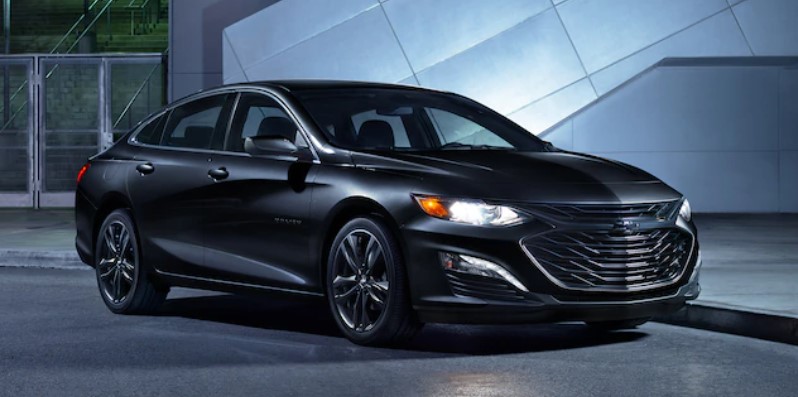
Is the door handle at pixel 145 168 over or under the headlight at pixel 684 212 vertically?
over

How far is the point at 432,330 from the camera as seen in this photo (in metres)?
9.91

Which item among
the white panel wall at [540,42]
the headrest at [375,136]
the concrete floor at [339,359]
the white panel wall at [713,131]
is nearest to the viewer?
A: the concrete floor at [339,359]

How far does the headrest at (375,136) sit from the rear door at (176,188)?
1.21 meters

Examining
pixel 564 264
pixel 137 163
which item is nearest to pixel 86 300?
pixel 137 163

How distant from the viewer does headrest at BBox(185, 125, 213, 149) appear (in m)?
10.4

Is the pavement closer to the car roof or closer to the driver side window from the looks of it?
the car roof

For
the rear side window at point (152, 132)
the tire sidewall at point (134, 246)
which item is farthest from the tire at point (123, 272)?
the rear side window at point (152, 132)

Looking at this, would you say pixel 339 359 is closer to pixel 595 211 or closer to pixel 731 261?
pixel 595 211

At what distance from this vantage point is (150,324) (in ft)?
34.2

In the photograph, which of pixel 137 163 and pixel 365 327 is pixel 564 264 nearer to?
pixel 365 327

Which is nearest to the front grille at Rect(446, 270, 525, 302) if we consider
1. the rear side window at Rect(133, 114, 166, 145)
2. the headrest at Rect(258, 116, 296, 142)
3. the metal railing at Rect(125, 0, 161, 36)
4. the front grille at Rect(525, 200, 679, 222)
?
the front grille at Rect(525, 200, 679, 222)

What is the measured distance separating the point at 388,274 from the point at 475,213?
669 mm

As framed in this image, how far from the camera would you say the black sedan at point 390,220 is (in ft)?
27.6

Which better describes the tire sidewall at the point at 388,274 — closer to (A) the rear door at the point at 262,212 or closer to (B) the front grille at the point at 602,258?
(A) the rear door at the point at 262,212
